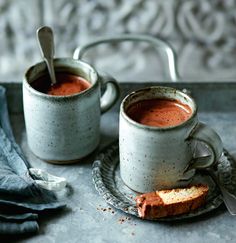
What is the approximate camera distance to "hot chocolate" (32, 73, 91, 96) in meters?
0.90

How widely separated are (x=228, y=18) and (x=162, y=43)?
35 cm

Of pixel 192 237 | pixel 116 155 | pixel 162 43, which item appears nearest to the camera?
pixel 192 237

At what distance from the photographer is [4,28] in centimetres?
137

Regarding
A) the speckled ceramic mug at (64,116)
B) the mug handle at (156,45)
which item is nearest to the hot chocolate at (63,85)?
the speckled ceramic mug at (64,116)

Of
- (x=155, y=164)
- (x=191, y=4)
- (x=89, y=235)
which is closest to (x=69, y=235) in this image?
(x=89, y=235)

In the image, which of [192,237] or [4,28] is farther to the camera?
[4,28]

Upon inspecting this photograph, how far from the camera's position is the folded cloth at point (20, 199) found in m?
0.79

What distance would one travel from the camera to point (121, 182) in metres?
0.88

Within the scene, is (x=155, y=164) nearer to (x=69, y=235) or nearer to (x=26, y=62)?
(x=69, y=235)

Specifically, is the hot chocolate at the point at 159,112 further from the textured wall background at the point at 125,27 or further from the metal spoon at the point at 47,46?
the textured wall background at the point at 125,27

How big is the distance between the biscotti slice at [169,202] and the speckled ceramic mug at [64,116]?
0.12 metres

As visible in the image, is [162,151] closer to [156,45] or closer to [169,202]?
[169,202]

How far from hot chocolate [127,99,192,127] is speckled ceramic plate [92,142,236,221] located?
9 cm

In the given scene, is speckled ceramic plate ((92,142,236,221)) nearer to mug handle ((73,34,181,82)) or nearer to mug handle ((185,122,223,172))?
mug handle ((185,122,223,172))
